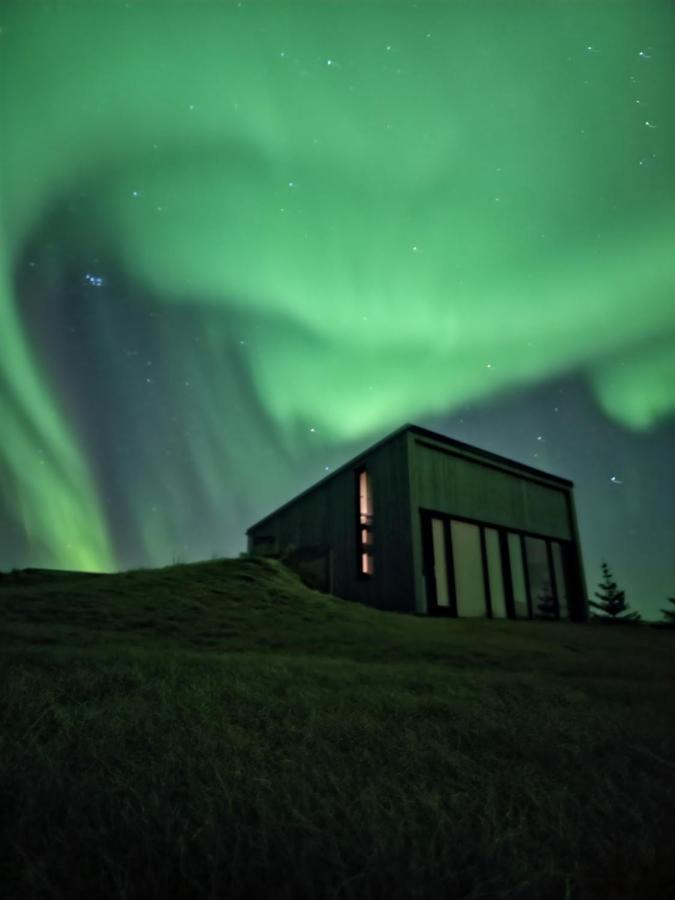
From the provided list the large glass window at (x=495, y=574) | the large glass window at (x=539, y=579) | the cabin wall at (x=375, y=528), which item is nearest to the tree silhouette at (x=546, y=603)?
the large glass window at (x=539, y=579)

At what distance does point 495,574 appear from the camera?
18.0 meters

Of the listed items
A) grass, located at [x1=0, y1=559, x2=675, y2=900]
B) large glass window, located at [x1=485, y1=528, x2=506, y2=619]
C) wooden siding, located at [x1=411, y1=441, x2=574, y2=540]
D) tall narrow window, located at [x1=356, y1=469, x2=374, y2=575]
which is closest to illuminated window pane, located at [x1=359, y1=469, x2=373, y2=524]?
tall narrow window, located at [x1=356, y1=469, x2=374, y2=575]

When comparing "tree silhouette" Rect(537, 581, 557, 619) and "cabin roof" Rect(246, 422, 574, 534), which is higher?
"cabin roof" Rect(246, 422, 574, 534)

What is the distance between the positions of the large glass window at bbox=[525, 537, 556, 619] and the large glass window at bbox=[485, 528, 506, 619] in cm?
177

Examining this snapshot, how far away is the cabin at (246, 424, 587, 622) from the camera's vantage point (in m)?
16.1

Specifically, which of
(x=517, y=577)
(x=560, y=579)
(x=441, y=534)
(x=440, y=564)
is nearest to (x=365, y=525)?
(x=441, y=534)

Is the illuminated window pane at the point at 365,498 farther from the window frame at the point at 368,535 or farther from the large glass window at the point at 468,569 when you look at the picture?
the large glass window at the point at 468,569

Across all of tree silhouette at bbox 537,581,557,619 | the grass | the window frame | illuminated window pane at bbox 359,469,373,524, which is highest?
illuminated window pane at bbox 359,469,373,524

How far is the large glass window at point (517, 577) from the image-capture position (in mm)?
18369

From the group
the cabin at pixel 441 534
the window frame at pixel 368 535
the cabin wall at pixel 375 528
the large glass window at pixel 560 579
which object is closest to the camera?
the cabin wall at pixel 375 528

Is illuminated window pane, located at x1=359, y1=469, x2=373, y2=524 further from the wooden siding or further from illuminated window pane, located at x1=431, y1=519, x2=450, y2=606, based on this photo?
illuminated window pane, located at x1=431, y1=519, x2=450, y2=606

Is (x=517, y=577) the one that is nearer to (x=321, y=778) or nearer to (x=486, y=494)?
(x=486, y=494)

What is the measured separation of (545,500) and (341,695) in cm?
1802

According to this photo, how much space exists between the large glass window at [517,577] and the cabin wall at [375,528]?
5.02m
